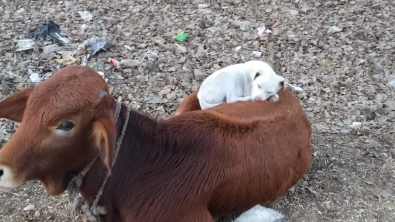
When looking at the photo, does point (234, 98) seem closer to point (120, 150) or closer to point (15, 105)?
point (120, 150)

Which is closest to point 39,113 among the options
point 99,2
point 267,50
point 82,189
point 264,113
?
point 82,189

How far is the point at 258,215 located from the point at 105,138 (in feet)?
5.56

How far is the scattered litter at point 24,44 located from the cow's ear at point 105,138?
3.86 m

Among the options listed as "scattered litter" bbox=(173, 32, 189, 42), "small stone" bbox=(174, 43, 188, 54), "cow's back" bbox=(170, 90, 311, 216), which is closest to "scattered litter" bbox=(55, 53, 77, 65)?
"small stone" bbox=(174, 43, 188, 54)

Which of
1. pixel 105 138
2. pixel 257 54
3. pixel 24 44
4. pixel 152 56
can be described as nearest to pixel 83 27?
pixel 24 44

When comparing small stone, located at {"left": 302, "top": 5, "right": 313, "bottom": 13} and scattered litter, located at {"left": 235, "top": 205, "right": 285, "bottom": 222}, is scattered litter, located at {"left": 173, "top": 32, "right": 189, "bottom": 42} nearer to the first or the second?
small stone, located at {"left": 302, "top": 5, "right": 313, "bottom": 13}

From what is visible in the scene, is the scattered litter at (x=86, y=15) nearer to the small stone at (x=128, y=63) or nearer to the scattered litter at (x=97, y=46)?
the scattered litter at (x=97, y=46)

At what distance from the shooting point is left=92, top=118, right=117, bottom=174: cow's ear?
3020 millimetres

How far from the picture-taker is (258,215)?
429 centimetres

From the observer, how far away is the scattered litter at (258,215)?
14.0ft

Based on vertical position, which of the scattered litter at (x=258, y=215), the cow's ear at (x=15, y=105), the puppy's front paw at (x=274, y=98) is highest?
the cow's ear at (x=15, y=105)

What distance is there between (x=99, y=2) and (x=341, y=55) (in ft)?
10.6

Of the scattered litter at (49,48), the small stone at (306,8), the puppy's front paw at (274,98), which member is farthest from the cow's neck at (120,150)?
the small stone at (306,8)

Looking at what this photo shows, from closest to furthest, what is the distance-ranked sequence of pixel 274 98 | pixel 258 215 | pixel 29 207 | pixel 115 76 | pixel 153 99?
pixel 258 215 < pixel 29 207 < pixel 274 98 < pixel 153 99 < pixel 115 76
